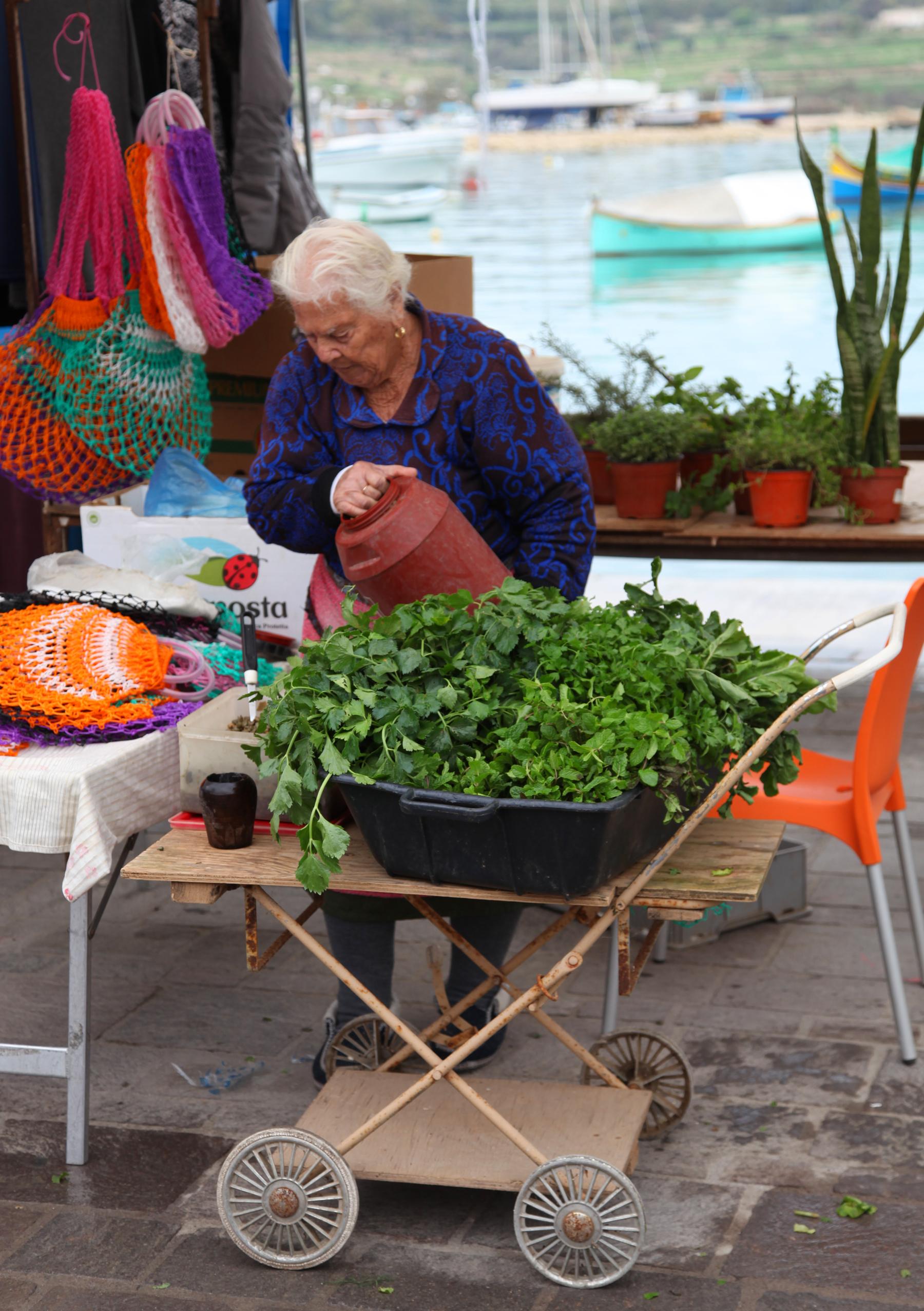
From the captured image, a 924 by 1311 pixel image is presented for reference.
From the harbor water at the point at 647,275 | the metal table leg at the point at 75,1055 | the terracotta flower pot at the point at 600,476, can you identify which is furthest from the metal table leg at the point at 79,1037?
the harbor water at the point at 647,275

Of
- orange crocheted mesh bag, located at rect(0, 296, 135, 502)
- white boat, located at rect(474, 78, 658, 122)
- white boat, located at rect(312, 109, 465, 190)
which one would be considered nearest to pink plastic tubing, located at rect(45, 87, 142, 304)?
orange crocheted mesh bag, located at rect(0, 296, 135, 502)

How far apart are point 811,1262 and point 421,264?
2.74 metres


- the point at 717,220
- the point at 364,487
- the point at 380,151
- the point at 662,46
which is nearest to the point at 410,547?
the point at 364,487

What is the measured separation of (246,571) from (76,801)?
1137 mm

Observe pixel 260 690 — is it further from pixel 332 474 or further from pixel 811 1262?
pixel 811 1262

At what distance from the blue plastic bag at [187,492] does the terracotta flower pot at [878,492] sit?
1.51 meters

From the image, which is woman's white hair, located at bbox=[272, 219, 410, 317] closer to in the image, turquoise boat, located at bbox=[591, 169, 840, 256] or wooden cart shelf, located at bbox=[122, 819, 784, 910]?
wooden cart shelf, located at bbox=[122, 819, 784, 910]

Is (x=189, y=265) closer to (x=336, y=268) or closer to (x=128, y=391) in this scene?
(x=128, y=391)

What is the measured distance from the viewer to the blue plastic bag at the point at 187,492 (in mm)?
3453

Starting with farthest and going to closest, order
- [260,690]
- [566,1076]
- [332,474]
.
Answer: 1. [566,1076]
2. [332,474]
3. [260,690]

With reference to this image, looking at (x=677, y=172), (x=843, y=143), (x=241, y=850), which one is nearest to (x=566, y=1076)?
(x=241, y=850)

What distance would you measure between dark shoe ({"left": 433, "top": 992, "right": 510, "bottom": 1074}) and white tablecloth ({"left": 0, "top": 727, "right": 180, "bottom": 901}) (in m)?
0.76

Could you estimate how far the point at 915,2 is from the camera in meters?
30.7

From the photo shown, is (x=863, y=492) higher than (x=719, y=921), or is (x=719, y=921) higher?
(x=863, y=492)
